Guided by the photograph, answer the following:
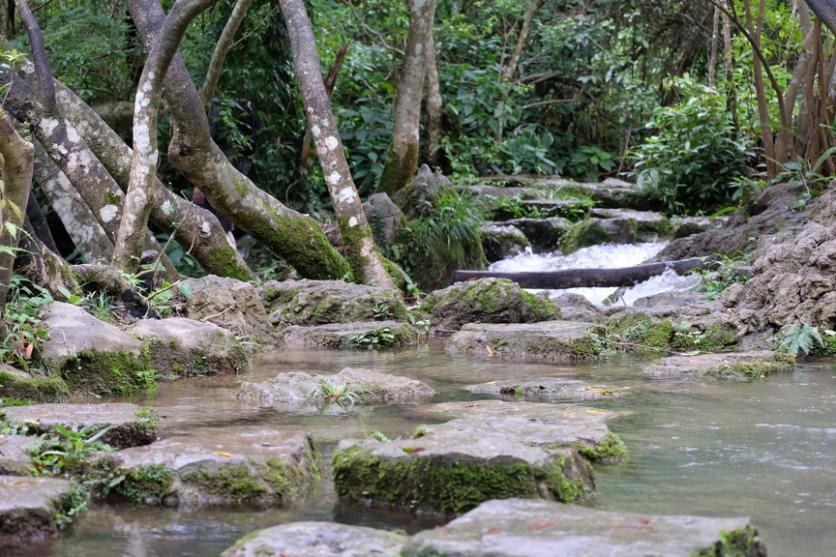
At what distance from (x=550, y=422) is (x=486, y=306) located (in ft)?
16.3

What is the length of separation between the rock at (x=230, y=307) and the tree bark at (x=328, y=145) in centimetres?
193

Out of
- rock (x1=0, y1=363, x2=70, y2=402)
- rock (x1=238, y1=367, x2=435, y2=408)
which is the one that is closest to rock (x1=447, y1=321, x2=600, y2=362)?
rock (x1=238, y1=367, x2=435, y2=408)

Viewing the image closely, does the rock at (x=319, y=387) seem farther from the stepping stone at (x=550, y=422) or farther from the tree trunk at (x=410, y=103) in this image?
the tree trunk at (x=410, y=103)

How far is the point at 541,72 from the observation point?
20.4 m

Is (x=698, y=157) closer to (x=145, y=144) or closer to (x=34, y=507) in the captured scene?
(x=145, y=144)

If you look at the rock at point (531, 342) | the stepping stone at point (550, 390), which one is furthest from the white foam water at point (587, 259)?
the stepping stone at point (550, 390)

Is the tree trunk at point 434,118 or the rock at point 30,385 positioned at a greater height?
the tree trunk at point 434,118

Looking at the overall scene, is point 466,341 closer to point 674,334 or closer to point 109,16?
point 674,334

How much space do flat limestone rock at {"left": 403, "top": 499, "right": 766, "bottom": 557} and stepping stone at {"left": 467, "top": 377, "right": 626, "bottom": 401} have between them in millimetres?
2685

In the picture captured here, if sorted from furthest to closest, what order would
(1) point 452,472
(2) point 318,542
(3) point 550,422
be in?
(3) point 550,422, (1) point 452,472, (2) point 318,542

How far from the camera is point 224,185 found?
375 inches

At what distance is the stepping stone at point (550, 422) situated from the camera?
3.68 meters

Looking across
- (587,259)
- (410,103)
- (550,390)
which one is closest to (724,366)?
(550,390)

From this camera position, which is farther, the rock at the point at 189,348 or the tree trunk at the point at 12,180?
the rock at the point at 189,348
